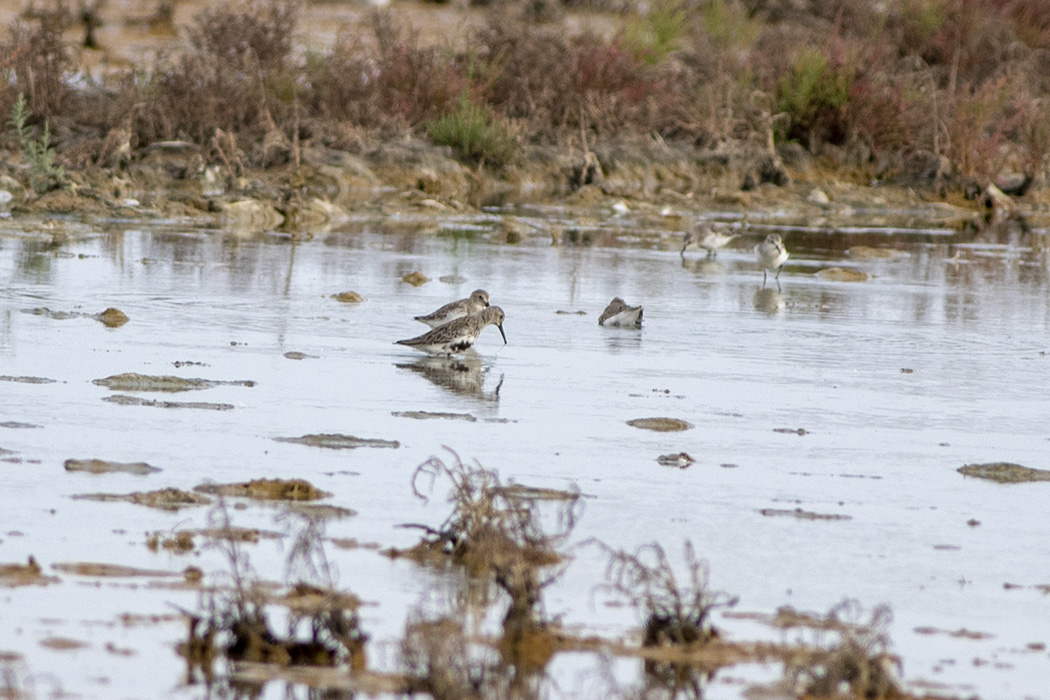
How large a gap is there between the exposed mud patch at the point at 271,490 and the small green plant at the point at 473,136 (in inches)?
829

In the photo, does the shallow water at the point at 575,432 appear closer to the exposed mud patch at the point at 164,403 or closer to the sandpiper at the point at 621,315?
the exposed mud patch at the point at 164,403

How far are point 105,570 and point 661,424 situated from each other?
355 cm

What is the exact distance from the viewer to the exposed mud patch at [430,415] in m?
8.05

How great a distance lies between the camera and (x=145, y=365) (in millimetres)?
9109

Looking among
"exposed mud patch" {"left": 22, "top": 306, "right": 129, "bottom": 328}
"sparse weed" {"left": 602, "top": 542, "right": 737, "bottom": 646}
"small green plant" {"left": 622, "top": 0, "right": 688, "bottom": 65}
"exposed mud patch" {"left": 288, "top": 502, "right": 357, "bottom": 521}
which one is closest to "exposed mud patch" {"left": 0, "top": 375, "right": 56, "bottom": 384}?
"exposed mud patch" {"left": 22, "top": 306, "right": 129, "bottom": 328}

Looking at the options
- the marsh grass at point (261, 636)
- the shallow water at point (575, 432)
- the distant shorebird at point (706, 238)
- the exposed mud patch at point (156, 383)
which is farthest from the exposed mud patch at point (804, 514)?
the distant shorebird at point (706, 238)

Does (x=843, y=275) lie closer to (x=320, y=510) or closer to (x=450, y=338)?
(x=450, y=338)

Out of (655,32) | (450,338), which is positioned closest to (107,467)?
(450,338)

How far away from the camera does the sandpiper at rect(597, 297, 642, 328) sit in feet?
38.0

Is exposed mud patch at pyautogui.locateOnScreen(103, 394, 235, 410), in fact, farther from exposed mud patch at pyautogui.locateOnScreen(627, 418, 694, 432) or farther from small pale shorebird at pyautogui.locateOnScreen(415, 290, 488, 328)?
small pale shorebird at pyautogui.locateOnScreen(415, 290, 488, 328)

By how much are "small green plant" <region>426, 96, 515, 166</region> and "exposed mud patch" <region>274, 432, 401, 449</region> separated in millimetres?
19958

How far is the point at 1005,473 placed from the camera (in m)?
7.29

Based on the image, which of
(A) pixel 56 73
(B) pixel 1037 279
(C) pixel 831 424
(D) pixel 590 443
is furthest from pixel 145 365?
(A) pixel 56 73

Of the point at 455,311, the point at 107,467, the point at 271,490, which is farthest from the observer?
the point at 455,311
